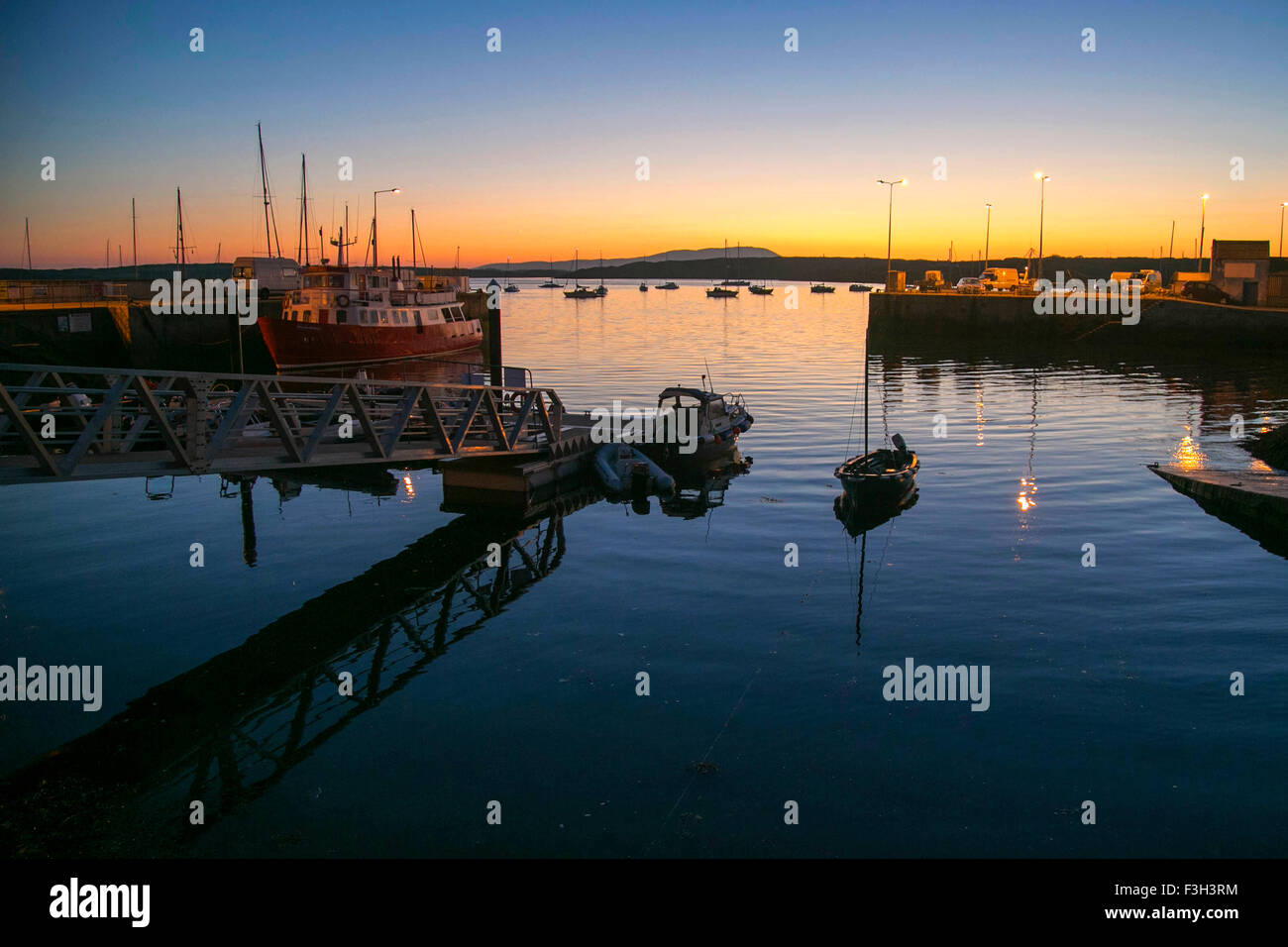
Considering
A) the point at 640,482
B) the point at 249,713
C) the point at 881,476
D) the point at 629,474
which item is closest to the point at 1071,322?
the point at 881,476

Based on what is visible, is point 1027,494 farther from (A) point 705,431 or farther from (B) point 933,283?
(B) point 933,283

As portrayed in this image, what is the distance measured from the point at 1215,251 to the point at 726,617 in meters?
113

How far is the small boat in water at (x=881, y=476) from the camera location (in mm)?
29547

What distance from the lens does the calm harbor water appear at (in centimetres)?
1273

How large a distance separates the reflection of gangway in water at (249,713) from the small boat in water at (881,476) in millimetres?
10362

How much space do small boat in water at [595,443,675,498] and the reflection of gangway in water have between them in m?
7.89

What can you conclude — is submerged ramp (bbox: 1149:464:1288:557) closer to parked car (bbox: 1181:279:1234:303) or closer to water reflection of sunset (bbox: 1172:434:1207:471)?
water reflection of sunset (bbox: 1172:434:1207:471)

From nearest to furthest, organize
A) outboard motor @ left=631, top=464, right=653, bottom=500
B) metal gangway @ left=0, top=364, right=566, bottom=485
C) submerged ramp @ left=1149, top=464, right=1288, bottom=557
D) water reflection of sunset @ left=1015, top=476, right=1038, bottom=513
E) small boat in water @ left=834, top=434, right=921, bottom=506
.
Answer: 1. metal gangway @ left=0, top=364, right=566, bottom=485
2. submerged ramp @ left=1149, top=464, right=1288, bottom=557
3. small boat in water @ left=834, top=434, right=921, bottom=506
4. water reflection of sunset @ left=1015, top=476, right=1038, bottom=513
5. outboard motor @ left=631, top=464, right=653, bottom=500

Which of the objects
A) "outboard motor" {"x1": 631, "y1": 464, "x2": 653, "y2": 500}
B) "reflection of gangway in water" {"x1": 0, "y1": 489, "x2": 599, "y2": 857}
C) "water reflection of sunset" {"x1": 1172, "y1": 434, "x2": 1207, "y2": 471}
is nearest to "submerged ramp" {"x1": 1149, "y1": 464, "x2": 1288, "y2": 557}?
"water reflection of sunset" {"x1": 1172, "y1": 434, "x2": 1207, "y2": 471}

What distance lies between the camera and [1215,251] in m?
110

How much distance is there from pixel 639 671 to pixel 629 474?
52.2 feet

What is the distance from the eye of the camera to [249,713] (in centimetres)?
1589
